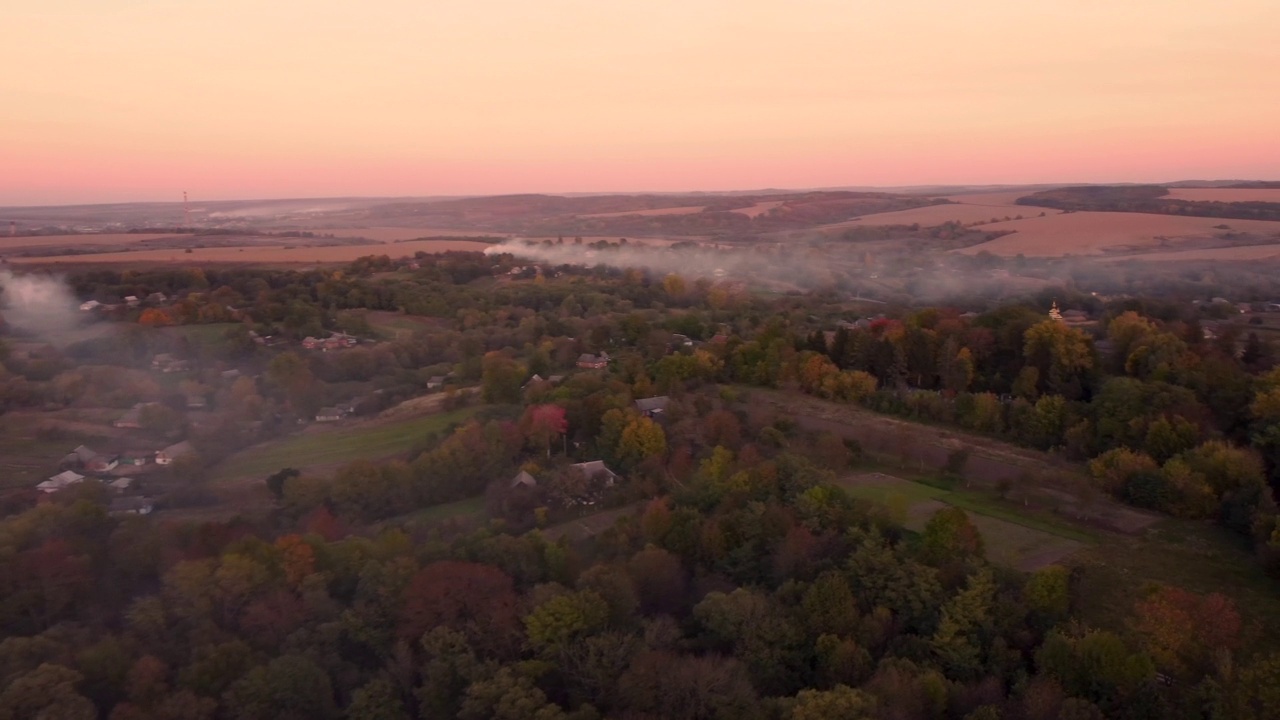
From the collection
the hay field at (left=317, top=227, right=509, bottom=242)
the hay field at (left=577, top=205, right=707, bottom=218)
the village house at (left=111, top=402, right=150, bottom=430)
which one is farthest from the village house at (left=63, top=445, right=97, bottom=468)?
the hay field at (left=577, top=205, right=707, bottom=218)

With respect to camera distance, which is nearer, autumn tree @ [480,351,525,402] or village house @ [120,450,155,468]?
village house @ [120,450,155,468]

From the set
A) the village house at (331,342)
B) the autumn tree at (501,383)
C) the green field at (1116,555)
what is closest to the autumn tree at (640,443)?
the green field at (1116,555)

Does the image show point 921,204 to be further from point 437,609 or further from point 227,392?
point 437,609

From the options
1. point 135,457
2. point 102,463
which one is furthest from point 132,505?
point 135,457

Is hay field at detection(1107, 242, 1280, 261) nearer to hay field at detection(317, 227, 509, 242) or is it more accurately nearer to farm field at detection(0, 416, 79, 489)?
farm field at detection(0, 416, 79, 489)

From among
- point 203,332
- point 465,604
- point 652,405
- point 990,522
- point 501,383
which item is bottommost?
point 990,522

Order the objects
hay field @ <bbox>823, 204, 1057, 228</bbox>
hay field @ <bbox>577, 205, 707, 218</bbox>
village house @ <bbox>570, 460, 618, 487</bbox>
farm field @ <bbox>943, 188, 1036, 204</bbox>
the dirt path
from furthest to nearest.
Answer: hay field @ <bbox>577, 205, 707, 218</bbox> < farm field @ <bbox>943, 188, 1036, 204</bbox> < hay field @ <bbox>823, 204, 1057, 228</bbox> < village house @ <bbox>570, 460, 618, 487</bbox> < the dirt path

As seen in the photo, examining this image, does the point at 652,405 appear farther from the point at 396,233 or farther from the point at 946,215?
the point at 396,233
